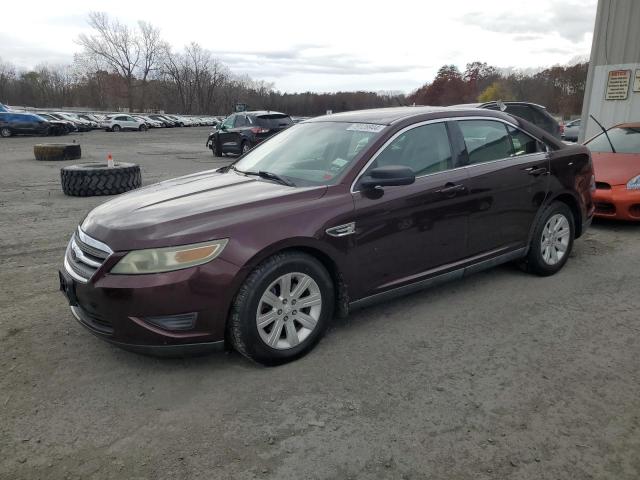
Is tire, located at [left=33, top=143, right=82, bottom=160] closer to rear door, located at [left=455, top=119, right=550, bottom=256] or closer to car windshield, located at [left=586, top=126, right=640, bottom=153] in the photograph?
car windshield, located at [left=586, top=126, right=640, bottom=153]

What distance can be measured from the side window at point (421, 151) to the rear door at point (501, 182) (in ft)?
0.70

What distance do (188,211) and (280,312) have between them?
873 mm

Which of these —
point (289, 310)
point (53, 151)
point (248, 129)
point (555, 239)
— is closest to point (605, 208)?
point (555, 239)

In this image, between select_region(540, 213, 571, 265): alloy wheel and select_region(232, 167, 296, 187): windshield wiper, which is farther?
select_region(540, 213, 571, 265): alloy wheel

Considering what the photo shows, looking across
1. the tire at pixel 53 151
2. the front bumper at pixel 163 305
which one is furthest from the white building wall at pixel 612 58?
the tire at pixel 53 151

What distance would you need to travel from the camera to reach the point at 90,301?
301cm

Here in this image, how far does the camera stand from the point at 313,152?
4.04 metres

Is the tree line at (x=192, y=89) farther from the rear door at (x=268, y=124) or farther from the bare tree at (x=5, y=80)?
the rear door at (x=268, y=124)

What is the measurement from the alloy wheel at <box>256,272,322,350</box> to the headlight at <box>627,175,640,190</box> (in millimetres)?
5195

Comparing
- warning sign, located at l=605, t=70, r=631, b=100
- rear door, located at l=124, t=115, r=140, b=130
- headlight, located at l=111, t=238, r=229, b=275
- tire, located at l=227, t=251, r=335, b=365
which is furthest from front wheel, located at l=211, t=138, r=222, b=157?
rear door, located at l=124, t=115, r=140, b=130

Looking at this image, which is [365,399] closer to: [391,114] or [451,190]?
[451,190]

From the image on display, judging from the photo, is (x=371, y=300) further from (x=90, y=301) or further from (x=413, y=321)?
(x=90, y=301)

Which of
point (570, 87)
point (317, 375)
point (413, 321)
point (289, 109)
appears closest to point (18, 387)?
point (317, 375)

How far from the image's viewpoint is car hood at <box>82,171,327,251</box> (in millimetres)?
2959
